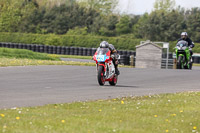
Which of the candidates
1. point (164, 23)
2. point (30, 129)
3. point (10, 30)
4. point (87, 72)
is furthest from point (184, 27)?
point (30, 129)

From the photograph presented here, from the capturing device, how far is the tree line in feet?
196

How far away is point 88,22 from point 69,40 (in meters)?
8.92

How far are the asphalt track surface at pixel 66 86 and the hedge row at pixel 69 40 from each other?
33.5m

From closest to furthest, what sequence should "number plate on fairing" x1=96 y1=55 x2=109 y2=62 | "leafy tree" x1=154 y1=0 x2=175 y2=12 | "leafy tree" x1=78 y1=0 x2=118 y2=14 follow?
"number plate on fairing" x1=96 y1=55 x2=109 y2=62 < "leafy tree" x1=154 y1=0 x2=175 y2=12 < "leafy tree" x1=78 y1=0 x2=118 y2=14

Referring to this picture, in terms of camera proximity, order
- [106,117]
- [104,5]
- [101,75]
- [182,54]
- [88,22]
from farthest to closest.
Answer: [104,5] < [88,22] < [182,54] < [101,75] < [106,117]

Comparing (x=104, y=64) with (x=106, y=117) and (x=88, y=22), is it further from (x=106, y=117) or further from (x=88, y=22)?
(x=88, y=22)

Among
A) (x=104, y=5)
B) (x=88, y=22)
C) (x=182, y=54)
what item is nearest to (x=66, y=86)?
(x=182, y=54)

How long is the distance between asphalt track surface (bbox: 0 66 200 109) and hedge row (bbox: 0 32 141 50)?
110 ft

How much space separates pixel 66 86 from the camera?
14.4 m

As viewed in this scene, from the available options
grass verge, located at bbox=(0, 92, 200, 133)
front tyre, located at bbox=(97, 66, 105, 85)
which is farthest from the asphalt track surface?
grass verge, located at bbox=(0, 92, 200, 133)

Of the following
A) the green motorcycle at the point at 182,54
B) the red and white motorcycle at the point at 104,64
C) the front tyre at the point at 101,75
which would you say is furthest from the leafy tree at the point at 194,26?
the front tyre at the point at 101,75

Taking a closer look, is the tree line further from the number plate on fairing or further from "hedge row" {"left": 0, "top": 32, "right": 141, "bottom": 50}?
the number plate on fairing

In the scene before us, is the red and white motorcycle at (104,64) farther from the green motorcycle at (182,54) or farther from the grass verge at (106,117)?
the green motorcycle at (182,54)

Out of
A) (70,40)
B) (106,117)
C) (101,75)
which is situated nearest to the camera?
(106,117)
